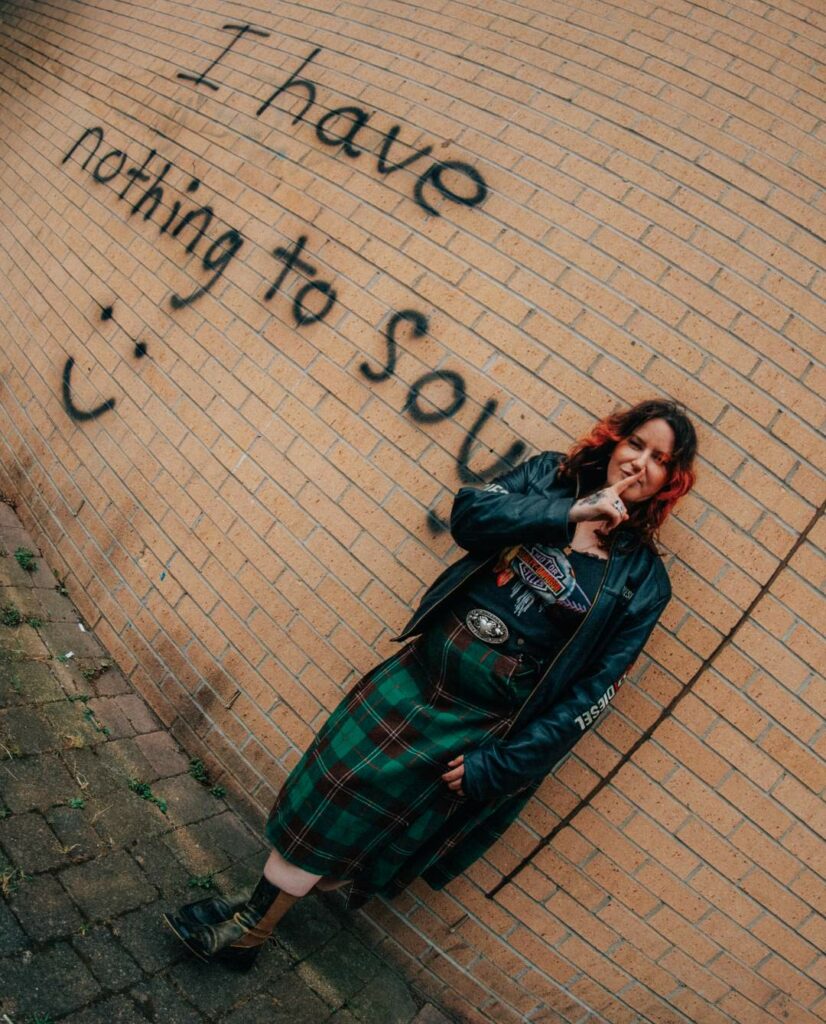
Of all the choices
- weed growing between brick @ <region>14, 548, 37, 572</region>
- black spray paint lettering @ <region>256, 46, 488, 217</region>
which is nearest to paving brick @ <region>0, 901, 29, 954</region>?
weed growing between brick @ <region>14, 548, 37, 572</region>

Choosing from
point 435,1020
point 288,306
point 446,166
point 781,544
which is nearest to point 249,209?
point 288,306

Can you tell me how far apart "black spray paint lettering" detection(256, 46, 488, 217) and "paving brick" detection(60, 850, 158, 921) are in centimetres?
283

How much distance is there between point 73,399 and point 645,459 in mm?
2928

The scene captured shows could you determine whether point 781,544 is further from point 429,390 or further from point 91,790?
point 91,790

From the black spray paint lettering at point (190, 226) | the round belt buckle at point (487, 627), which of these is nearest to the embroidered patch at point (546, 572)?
the round belt buckle at point (487, 627)

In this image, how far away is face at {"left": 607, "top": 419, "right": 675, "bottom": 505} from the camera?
1.87 m

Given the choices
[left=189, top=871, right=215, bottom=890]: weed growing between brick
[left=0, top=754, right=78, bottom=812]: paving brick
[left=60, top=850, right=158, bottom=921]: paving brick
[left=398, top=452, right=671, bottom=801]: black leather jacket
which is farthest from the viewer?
[left=189, top=871, right=215, bottom=890]: weed growing between brick

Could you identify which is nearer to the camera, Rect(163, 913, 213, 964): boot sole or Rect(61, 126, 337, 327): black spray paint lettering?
Rect(163, 913, 213, 964): boot sole

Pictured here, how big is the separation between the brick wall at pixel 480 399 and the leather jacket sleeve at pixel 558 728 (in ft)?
1.53

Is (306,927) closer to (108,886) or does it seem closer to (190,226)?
(108,886)

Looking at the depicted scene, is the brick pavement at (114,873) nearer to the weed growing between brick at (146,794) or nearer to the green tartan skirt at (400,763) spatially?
the weed growing between brick at (146,794)

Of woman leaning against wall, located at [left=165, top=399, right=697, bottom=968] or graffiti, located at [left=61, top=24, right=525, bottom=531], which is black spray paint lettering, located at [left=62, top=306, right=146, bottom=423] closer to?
graffiti, located at [left=61, top=24, right=525, bottom=531]

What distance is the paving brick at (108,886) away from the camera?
204cm

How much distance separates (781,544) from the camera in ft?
7.35
